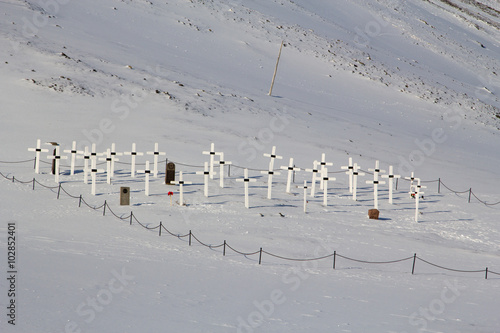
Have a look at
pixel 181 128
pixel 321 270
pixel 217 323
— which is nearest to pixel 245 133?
pixel 181 128

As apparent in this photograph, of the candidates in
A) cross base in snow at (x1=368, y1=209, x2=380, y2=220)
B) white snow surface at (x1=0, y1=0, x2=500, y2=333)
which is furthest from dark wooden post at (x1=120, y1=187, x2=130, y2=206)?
cross base in snow at (x1=368, y1=209, x2=380, y2=220)

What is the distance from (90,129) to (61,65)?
35.9 ft

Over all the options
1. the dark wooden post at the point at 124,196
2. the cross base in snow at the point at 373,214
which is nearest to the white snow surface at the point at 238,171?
the cross base in snow at the point at 373,214

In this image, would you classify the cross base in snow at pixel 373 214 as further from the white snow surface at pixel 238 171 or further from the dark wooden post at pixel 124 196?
the dark wooden post at pixel 124 196

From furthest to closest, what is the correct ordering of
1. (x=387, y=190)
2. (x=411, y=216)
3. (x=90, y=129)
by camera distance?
(x=90, y=129)
(x=387, y=190)
(x=411, y=216)

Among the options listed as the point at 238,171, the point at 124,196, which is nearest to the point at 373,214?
the point at 238,171

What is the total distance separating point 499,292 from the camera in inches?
690

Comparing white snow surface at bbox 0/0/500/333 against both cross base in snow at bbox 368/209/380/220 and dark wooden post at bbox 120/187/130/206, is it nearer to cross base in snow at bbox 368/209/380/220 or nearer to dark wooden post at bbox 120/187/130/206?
cross base in snow at bbox 368/209/380/220

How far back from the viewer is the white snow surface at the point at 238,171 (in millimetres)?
13734

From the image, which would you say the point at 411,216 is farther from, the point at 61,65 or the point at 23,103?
the point at 61,65

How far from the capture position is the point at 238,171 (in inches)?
1167

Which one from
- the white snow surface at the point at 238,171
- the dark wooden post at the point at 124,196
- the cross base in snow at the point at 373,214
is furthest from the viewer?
the cross base in snow at the point at 373,214

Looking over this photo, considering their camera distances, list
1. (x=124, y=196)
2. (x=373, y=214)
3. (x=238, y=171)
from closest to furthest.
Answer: (x=124, y=196), (x=373, y=214), (x=238, y=171)

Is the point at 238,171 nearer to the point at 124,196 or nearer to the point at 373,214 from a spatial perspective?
the point at 373,214
